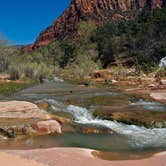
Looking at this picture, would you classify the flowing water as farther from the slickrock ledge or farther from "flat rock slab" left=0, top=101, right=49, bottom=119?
"flat rock slab" left=0, top=101, right=49, bottom=119

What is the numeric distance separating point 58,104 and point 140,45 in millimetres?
60322

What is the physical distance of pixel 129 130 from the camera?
19.7 m

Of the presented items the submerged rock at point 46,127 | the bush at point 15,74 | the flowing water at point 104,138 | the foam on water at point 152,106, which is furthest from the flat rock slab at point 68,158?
the bush at point 15,74

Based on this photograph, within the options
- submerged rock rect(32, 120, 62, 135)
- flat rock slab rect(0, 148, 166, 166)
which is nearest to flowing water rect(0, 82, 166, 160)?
submerged rock rect(32, 120, 62, 135)

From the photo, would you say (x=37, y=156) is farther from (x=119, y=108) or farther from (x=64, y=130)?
(x=119, y=108)

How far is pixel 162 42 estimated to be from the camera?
78125mm

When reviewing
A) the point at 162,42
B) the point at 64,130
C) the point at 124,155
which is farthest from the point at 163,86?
the point at 162,42

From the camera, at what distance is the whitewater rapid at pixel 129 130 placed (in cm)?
1700

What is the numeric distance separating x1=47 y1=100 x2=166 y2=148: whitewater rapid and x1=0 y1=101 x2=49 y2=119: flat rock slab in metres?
2.42

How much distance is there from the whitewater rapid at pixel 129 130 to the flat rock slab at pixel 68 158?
3.07m

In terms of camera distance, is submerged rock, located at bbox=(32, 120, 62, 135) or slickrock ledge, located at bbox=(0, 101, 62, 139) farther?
submerged rock, located at bbox=(32, 120, 62, 135)

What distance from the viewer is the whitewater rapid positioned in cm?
1700

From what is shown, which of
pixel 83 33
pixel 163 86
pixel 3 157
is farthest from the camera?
pixel 83 33

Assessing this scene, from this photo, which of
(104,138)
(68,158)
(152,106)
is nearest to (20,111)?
(104,138)
